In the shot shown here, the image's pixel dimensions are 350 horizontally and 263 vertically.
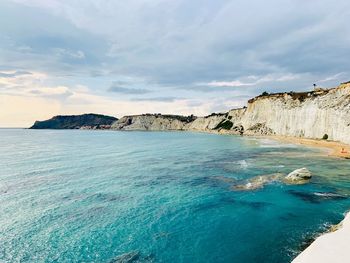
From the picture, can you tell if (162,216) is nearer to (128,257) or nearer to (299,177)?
(128,257)

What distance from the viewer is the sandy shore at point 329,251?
11.4m

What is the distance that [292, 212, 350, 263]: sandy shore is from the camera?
11.4 meters

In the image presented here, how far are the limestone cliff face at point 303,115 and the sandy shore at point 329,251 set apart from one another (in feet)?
206

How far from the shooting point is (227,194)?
27203 mm

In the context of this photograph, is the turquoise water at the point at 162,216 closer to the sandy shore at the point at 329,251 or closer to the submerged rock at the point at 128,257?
the submerged rock at the point at 128,257

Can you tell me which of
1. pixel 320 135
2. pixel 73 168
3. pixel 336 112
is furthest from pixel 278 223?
pixel 320 135

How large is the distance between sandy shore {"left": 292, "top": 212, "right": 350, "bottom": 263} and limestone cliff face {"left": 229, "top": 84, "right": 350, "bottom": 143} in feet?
206

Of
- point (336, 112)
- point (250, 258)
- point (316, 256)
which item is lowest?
point (250, 258)

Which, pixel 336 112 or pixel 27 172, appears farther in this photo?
pixel 336 112

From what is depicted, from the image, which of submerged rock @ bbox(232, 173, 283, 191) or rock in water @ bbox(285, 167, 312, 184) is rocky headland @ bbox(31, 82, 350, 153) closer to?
rock in water @ bbox(285, 167, 312, 184)

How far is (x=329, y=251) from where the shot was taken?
40.0 feet

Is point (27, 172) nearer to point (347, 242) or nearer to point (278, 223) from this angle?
point (278, 223)

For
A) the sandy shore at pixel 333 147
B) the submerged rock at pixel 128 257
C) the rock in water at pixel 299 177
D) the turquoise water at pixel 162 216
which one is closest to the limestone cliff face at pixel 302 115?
the sandy shore at pixel 333 147

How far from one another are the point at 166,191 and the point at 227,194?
617 centimetres
